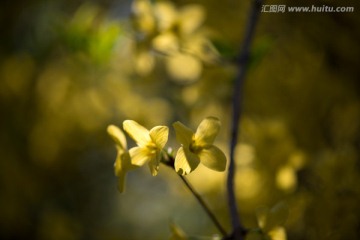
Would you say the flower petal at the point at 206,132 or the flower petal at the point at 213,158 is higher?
the flower petal at the point at 206,132

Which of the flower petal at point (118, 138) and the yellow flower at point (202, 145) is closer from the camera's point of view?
the yellow flower at point (202, 145)

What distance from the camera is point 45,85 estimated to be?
9.98ft

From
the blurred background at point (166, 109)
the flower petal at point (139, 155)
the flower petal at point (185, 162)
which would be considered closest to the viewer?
the flower petal at point (185, 162)

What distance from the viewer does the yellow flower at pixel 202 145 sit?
3.60 ft

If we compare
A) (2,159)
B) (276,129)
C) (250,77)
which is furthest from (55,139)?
(276,129)

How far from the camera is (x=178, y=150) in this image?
1102mm

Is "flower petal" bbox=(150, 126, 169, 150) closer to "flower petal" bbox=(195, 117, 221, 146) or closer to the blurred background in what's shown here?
"flower petal" bbox=(195, 117, 221, 146)

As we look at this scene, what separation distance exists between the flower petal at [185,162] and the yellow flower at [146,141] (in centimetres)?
6

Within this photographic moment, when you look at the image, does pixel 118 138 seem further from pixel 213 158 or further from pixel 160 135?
pixel 213 158

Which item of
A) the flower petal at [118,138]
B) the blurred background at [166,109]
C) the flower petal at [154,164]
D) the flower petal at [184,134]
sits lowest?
the blurred background at [166,109]

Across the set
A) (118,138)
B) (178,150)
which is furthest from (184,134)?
(118,138)

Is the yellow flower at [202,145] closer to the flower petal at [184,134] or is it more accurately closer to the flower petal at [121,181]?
the flower petal at [184,134]

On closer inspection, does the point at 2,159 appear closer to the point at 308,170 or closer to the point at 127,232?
the point at 127,232

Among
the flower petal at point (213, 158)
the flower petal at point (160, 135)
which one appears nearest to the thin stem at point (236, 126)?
the flower petal at point (213, 158)
